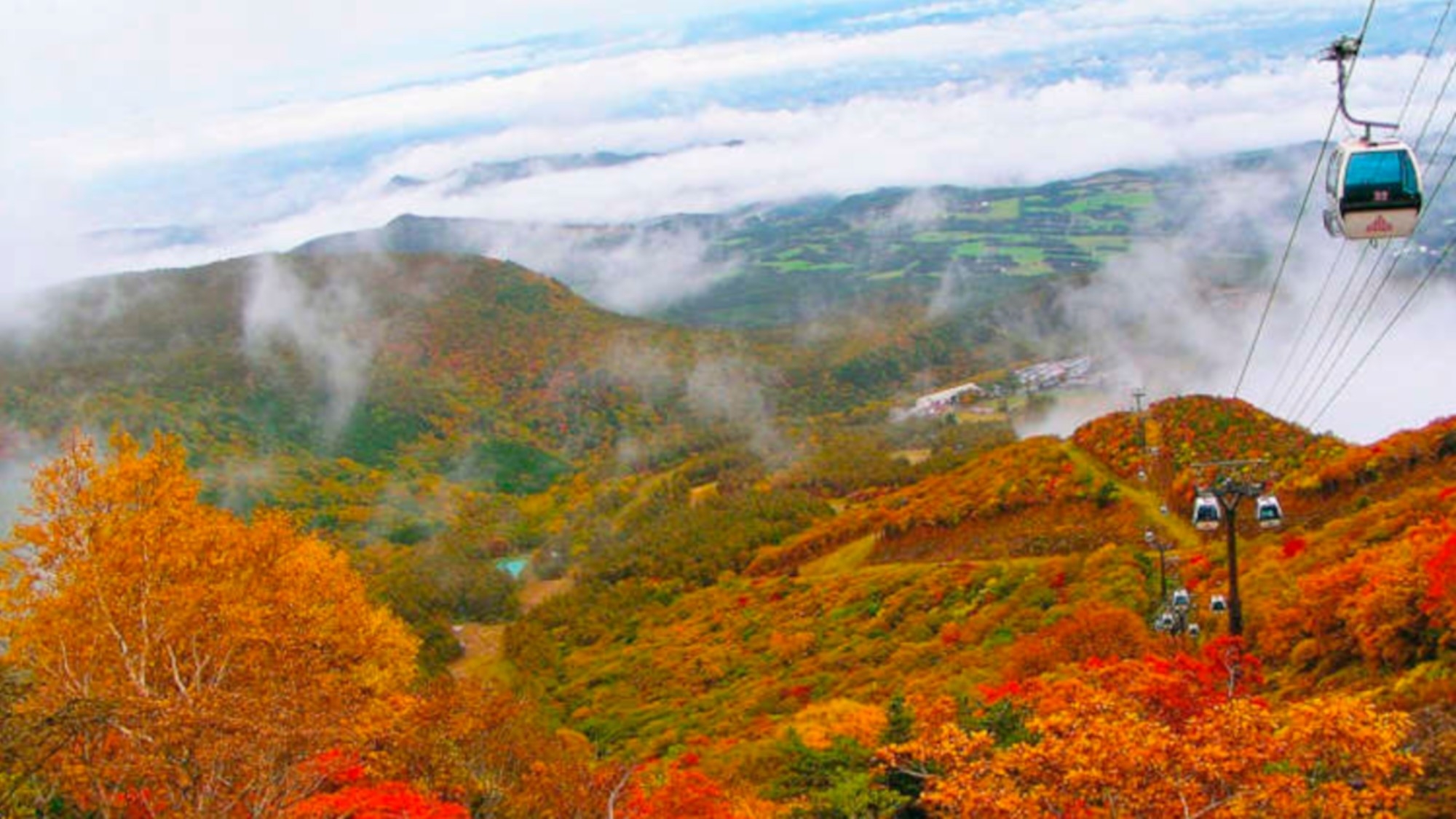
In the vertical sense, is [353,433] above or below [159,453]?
below

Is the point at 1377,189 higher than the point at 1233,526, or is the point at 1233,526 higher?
the point at 1377,189

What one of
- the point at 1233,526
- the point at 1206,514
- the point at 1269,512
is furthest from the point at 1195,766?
the point at 1269,512

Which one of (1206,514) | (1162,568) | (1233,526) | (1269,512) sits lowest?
(1162,568)

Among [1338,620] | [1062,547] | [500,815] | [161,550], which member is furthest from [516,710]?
[1062,547]

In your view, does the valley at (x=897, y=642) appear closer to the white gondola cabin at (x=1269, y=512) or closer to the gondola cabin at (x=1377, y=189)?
the white gondola cabin at (x=1269, y=512)

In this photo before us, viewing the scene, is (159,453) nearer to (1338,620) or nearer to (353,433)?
(1338,620)

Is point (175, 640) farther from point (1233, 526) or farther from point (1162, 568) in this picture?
point (1162, 568)
